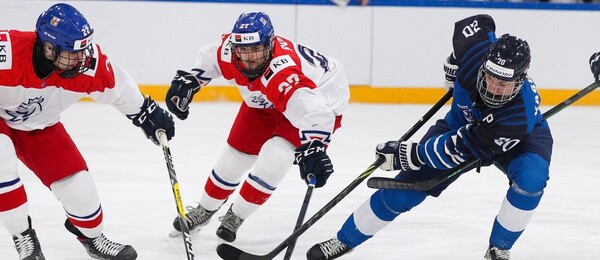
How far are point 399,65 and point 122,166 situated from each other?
2.76 metres

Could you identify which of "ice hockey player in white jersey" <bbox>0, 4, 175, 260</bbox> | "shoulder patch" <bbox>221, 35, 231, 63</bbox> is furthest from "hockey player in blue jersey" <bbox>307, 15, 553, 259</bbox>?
"ice hockey player in white jersey" <bbox>0, 4, 175, 260</bbox>

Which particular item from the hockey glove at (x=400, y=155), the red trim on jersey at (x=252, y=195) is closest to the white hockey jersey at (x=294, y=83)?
the hockey glove at (x=400, y=155)

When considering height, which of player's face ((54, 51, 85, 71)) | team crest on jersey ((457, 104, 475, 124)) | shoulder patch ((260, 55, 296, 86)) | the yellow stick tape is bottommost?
the yellow stick tape

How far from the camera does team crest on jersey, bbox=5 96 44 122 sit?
3117 millimetres

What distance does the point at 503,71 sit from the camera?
2.92 m

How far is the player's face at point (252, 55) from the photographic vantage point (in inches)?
129

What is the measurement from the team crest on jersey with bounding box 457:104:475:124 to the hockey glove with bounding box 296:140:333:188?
0.53 meters

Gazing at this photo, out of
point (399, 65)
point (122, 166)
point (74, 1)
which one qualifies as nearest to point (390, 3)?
point (399, 65)

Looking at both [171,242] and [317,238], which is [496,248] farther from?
[171,242]

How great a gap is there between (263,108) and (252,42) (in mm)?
456

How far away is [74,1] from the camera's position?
22.0ft

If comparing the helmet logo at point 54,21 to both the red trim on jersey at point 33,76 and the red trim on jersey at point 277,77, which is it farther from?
the red trim on jersey at point 277,77

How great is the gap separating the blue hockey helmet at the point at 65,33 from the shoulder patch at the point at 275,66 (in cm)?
64

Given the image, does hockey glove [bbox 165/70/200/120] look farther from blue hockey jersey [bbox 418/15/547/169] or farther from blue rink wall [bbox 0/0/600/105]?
blue rink wall [bbox 0/0/600/105]
